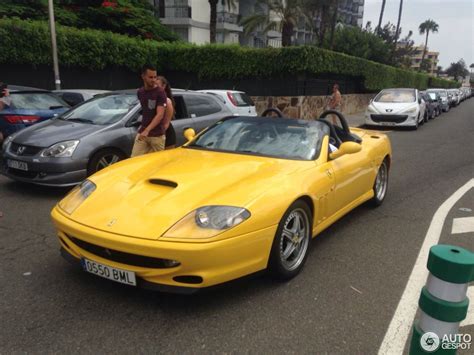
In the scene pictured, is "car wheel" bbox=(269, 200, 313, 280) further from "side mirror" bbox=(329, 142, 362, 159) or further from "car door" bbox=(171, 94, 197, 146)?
"car door" bbox=(171, 94, 197, 146)

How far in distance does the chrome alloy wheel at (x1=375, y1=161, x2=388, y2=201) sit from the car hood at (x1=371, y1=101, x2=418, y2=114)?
11219 millimetres

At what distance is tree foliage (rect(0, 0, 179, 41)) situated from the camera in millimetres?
19766

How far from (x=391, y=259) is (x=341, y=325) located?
139 cm

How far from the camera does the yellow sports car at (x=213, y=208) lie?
110 inches

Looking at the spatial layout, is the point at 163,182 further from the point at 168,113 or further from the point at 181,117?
the point at 181,117

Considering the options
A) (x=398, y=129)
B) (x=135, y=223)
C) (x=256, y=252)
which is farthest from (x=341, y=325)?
(x=398, y=129)

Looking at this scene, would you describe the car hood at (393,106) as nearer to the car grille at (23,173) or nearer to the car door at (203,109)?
the car door at (203,109)


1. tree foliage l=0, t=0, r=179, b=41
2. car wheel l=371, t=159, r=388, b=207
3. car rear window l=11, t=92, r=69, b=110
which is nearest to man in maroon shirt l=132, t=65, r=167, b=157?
car wheel l=371, t=159, r=388, b=207

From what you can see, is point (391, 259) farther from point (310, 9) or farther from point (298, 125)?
point (310, 9)

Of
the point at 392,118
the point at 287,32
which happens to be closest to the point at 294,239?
the point at 392,118

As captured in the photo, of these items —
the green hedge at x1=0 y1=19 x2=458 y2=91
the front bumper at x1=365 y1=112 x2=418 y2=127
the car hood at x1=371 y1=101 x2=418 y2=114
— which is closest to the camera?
the green hedge at x1=0 y1=19 x2=458 y2=91

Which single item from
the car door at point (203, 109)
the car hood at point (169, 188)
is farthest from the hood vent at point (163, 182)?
the car door at point (203, 109)

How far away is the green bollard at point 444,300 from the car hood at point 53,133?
17.3ft

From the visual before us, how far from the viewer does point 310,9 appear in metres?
33.7
